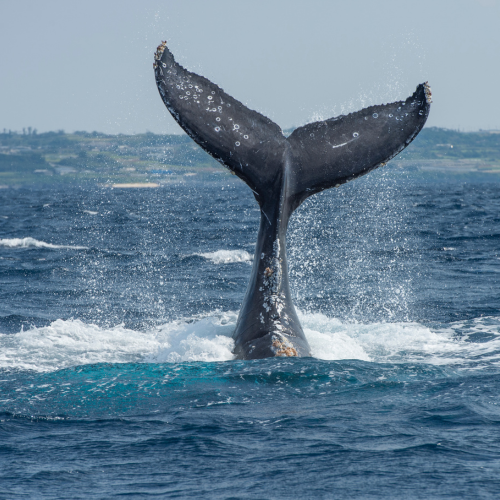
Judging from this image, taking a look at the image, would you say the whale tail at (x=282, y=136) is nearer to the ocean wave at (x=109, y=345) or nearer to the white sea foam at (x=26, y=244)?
the ocean wave at (x=109, y=345)

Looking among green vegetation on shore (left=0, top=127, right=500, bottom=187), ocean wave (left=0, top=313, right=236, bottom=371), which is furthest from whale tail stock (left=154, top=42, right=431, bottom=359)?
green vegetation on shore (left=0, top=127, right=500, bottom=187)

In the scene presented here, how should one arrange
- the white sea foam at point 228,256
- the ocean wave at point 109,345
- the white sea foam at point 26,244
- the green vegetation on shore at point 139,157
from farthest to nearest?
1. the green vegetation on shore at point 139,157
2. the white sea foam at point 26,244
3. the white sea foam at point 228,256
4. the ocean wave at point 109,345

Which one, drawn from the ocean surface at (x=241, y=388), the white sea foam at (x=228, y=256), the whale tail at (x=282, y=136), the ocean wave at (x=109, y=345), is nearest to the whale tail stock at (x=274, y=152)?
the whale tail at (x=282, y=136)

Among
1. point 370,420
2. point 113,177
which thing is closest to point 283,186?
point 370,420

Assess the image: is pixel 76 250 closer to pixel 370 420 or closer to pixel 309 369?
pixel 309 369

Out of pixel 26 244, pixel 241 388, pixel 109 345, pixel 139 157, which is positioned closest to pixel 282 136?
pixel 241 388

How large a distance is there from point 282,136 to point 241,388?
9.18 ft

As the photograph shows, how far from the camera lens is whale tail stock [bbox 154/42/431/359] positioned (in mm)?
7328

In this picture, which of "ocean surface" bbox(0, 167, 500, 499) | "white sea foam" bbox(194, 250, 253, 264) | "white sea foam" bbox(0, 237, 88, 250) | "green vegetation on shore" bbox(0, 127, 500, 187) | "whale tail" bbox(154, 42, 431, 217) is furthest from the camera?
"green vegetation on shore" bbox(0, 127, 500, 187)

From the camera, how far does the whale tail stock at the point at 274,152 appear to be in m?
7.33

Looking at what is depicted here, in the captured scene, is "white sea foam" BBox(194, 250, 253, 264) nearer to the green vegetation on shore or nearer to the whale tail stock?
the whale tail stock

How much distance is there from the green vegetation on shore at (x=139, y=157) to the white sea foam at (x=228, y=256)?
112 metres

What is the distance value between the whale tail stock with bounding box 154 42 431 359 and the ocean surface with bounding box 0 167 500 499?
550mm

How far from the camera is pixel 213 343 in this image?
8.45 meters
